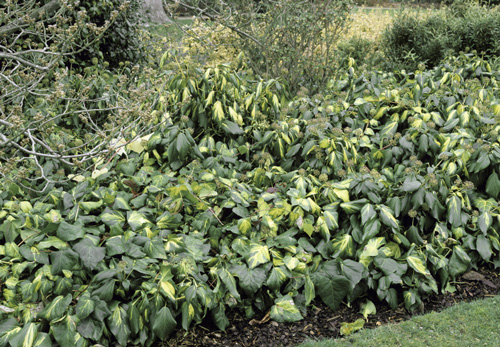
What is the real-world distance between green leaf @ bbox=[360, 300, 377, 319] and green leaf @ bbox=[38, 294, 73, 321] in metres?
1.81

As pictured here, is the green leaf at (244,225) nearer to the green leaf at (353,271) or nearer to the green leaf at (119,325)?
the green leaf at (353,271)

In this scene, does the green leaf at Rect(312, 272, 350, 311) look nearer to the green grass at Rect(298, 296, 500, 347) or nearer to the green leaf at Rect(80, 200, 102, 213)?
the green grass at Rect(298, 296, 500, 347)

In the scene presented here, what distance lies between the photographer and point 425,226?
11.0ft

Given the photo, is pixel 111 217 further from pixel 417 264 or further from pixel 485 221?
pixel 485 221

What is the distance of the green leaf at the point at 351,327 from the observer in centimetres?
273

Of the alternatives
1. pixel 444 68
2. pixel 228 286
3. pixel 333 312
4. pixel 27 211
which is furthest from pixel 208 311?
pixel 444 68

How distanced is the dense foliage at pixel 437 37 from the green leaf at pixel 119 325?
5.48m

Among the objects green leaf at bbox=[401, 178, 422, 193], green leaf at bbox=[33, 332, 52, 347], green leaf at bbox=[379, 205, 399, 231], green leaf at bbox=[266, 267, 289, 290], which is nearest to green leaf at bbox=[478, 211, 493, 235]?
green leaf at bbox=[401, 178, 422, 193]

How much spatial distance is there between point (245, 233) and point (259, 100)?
63.9 inches

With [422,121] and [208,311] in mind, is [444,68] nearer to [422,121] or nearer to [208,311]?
[422,121]

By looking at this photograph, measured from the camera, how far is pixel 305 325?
9.26ft

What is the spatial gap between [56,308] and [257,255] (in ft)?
3.96

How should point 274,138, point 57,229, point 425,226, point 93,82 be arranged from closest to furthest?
point 57,229 → point 425,226 → point 274,138 → point 93,82

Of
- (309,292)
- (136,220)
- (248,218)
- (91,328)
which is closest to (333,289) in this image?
(309,292)
